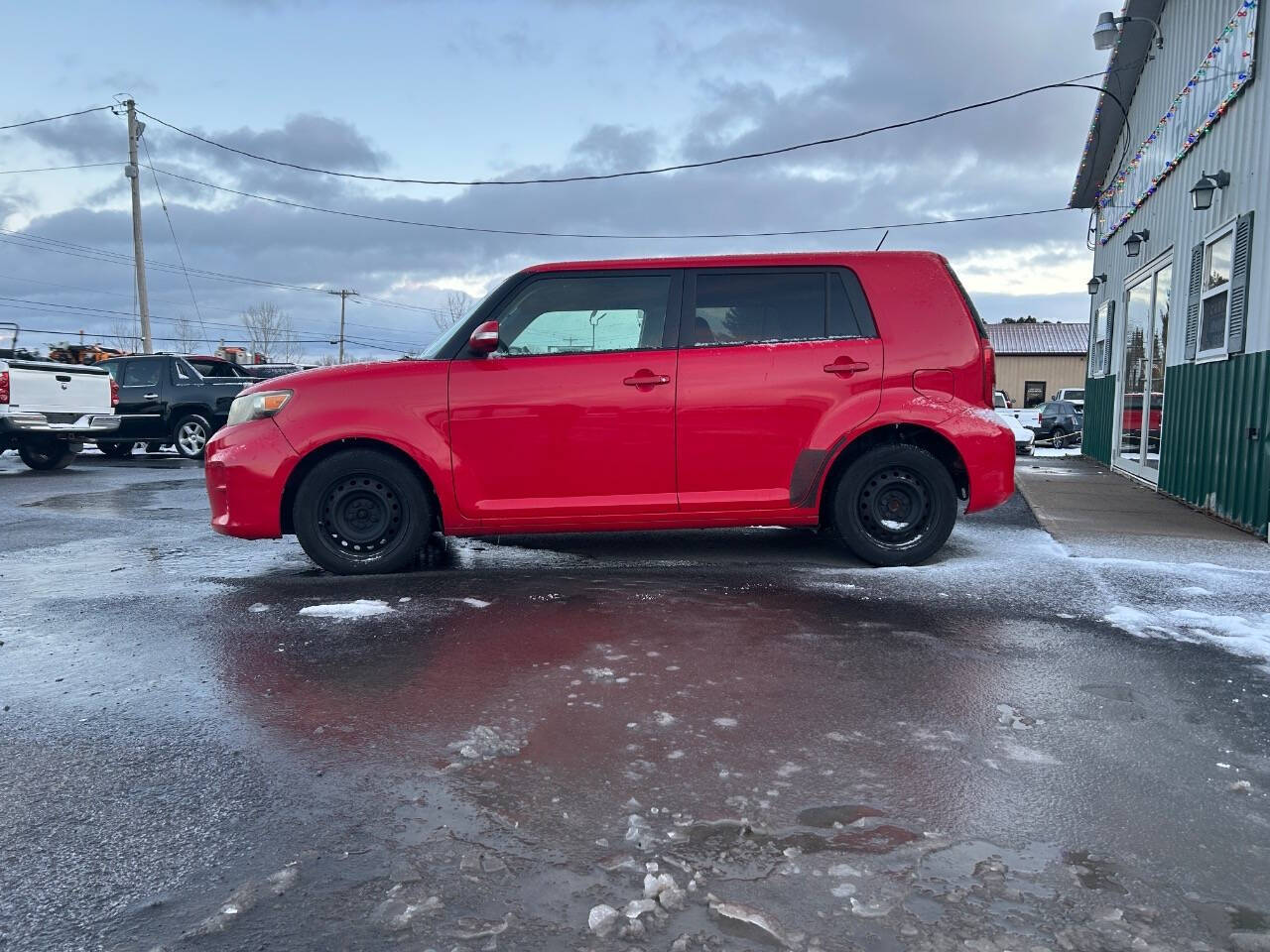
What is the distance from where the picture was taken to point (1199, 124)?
9.27 m

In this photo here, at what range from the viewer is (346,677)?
11.6 ft

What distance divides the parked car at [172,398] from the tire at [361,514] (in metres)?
11.2

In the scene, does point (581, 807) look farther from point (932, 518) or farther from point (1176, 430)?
point (1176, 430)

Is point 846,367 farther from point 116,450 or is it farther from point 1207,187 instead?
point 116,450

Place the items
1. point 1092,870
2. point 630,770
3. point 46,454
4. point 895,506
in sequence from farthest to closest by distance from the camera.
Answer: point 46,454, point 895,506, point 630,770, point 1092,870

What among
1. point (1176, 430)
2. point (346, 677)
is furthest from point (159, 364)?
point (1176, 430)

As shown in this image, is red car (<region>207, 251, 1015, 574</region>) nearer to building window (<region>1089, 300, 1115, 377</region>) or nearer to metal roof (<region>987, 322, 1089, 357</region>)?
building window (<region>1089, 300, 1115, 377</region>)

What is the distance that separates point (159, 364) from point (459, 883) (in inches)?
616

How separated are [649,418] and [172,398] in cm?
1283

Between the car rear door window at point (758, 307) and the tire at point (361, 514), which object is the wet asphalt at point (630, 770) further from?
the car rear door window at point (758, 307)

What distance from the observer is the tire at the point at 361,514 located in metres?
5.30

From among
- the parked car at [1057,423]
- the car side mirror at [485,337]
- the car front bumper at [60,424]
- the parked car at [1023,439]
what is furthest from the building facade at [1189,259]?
the car front bumper at [60,424]

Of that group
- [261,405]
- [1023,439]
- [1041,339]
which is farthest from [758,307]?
[1041,339]

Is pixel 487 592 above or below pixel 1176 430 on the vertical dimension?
below
